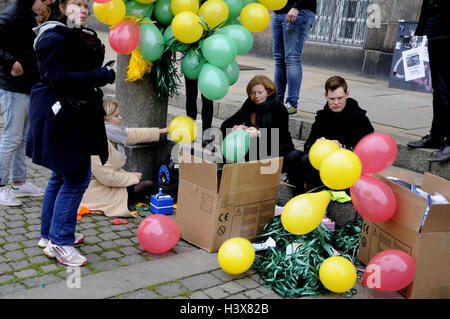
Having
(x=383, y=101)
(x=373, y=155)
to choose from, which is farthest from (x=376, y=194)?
(x=383, y=101)

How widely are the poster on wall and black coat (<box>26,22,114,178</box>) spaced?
444 cm

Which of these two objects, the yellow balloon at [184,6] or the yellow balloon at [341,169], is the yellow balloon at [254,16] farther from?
the yellow balloon at [341,169]

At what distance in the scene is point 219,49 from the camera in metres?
3.64

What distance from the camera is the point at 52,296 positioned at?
2.84 meters

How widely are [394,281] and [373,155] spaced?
75cm

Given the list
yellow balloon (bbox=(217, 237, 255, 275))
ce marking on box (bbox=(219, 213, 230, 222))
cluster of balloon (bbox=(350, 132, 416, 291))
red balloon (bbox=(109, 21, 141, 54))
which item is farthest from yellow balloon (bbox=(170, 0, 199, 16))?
yellow balloon (bbox=(217, 237, 255, 275))

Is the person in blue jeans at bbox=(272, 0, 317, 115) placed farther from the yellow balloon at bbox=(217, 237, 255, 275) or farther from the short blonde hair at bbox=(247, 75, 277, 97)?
the yellow balloon at bbox=(217, 237, 255, 275)

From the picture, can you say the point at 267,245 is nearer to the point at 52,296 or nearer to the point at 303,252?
the point at 303,252

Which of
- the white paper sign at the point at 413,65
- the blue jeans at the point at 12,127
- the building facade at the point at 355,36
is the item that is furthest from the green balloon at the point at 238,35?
the building facade at the point at 355,36

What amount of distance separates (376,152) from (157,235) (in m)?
1.50

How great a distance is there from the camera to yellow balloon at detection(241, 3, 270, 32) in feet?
12.8

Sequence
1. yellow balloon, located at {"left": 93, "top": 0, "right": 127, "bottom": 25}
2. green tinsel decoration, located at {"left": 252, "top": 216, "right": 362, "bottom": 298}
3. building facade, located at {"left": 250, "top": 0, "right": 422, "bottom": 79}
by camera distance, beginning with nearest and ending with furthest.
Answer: green tinsel decoration, located at {"left": 252, "top": 216, "right": 362, "bottom": 298}
yellow balloon, located at {"left": 93, "top": 0, "right": 127, "bottom": 25}
building facade, located at {"left": 250, "top": 0, "right": 422, "bottom": 79}

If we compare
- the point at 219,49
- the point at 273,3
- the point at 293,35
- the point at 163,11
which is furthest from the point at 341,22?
the point at 219,49

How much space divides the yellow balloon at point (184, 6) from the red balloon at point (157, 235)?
1.58 meters
